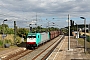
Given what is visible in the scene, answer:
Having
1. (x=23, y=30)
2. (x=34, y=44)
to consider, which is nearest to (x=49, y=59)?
(x=34, y=44)

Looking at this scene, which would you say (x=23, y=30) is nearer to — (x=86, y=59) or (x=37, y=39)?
(x=37, y=39)

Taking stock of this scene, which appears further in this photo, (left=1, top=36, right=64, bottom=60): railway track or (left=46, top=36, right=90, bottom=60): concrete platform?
(left=1, top=36, right=64, bottom=60): railway track

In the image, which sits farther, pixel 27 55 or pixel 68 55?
pixel 27 55

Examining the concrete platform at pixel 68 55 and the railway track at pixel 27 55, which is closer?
the concrete platform at pixel 68 55

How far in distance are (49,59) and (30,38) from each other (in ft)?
46.2

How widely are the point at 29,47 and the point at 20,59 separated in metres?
14.4

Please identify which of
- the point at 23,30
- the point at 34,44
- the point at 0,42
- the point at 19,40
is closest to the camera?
the point at 34,44

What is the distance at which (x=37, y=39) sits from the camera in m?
39.3

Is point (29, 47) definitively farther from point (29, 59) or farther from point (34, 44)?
point (29, 59)

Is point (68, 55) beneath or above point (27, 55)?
above

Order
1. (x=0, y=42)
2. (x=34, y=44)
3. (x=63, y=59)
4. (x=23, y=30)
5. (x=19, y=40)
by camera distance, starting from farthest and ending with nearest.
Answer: (x=23, y=30) < (x=19, y=40) < (x=0, y=42) < (x=34, y=44) < (x=63, y=59)

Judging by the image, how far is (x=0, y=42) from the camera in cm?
4809

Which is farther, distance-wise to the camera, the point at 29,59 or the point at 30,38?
the point at 30,38

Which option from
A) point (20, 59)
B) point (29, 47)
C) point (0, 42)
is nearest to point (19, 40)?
point (0, 42)
